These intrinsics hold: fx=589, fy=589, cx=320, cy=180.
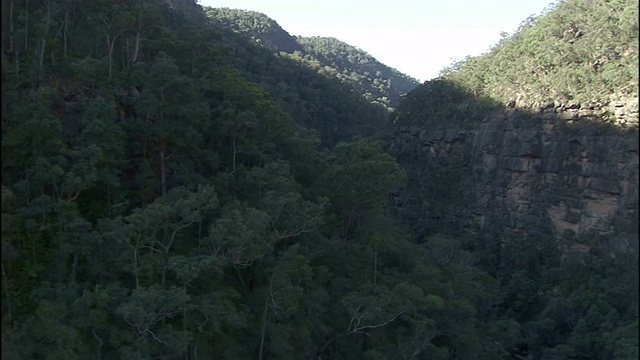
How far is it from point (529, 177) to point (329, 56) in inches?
2643

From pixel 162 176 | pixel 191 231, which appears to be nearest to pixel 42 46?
pixel 162 176

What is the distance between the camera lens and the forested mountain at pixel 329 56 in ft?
253

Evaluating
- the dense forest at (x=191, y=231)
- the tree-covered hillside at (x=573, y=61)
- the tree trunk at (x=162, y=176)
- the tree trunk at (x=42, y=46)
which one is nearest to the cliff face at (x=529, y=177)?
the tree-covered hillside at (x=573, y=61)

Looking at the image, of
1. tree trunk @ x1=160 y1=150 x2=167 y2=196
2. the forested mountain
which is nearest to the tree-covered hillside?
tree trunk @ x1=160 y1=150 x2=167 y2=196

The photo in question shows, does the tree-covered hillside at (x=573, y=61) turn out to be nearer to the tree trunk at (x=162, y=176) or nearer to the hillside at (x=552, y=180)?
the hillside at (x=552, y=180)

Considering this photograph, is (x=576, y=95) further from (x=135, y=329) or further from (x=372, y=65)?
(x=372, y=65)

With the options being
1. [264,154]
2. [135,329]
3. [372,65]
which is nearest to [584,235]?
[264,154]

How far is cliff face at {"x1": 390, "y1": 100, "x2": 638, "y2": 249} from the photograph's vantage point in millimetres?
32188

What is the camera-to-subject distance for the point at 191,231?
17516 mm

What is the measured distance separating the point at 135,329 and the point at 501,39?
50405 millimetres

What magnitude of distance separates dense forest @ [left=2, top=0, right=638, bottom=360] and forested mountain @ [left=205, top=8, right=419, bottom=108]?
148ft

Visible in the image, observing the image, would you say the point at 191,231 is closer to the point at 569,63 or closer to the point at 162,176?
the point at 162,176

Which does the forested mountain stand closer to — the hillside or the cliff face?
the cliff face

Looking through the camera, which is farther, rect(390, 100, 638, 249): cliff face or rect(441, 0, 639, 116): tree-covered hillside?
rect(441, 0, 639, 116): tree-covered hillside
